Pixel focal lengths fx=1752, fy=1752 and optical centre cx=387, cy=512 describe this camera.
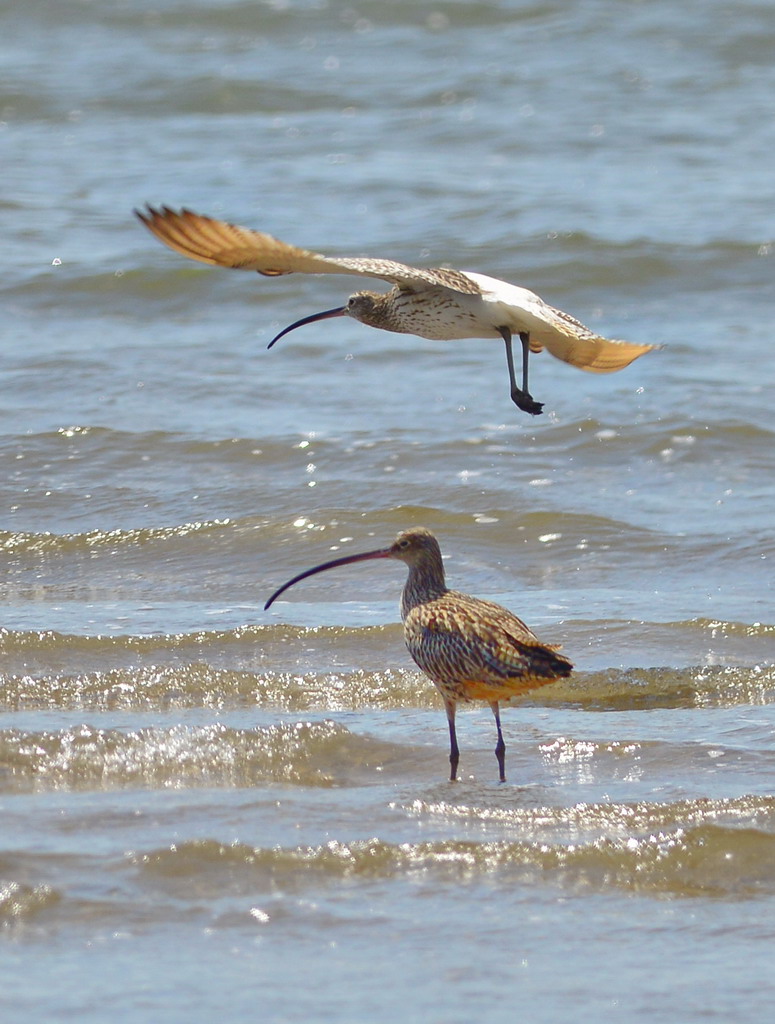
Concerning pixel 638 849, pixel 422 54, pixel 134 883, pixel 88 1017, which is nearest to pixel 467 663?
pixel 638 849

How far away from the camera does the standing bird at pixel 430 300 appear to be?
21.6ft

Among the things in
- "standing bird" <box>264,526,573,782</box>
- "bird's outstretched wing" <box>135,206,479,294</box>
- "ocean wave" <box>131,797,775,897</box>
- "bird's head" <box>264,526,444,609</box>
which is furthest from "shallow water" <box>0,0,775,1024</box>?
"bird's outstretched wing" <box>135,206,479,294</box>

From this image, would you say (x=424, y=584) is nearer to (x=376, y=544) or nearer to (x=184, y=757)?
(x=184, y=757)

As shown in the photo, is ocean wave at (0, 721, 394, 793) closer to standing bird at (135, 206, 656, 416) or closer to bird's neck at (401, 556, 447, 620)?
bird's neck at (401, 556, 447, 620)

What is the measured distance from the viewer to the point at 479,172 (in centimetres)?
1844

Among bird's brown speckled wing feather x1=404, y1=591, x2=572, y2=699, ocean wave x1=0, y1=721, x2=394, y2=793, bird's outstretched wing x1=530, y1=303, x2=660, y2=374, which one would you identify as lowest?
ocean wave x1=0, y1=721, x2=394, y2=793

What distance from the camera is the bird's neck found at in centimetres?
696

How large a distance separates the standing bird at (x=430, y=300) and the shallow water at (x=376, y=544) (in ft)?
4.10

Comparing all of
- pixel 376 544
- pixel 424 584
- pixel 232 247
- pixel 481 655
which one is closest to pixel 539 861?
pixel 481 655

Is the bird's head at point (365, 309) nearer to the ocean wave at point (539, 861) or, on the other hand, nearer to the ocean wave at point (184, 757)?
the ocean wave at point (184, 757)

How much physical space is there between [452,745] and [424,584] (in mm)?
1035

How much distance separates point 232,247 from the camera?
6.68 meters

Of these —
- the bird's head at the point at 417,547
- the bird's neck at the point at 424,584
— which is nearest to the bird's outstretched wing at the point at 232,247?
the bird's head at the point at 417,547

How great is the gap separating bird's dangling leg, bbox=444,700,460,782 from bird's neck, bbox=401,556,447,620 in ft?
2.24
